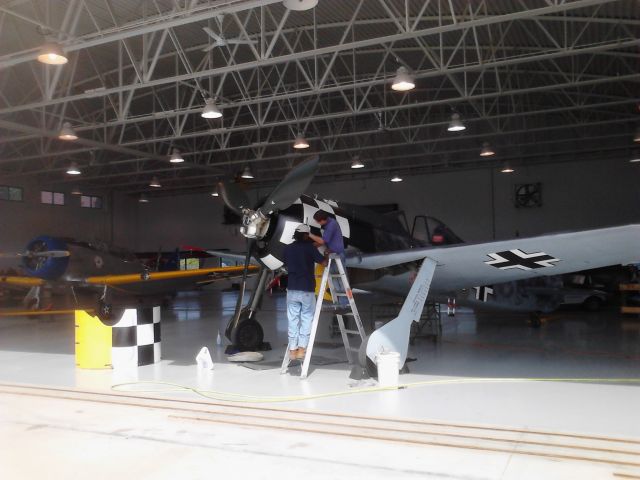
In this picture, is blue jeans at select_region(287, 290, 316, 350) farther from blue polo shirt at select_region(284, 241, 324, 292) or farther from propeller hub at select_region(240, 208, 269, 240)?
propeller hub at select_region(240, 208, 269, 240)

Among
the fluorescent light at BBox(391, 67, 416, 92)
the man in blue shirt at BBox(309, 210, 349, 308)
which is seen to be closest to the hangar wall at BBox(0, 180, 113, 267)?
the fluorescent light at BBox(391, 67, 416, 92)

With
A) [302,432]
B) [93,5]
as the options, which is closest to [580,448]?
[302,432]

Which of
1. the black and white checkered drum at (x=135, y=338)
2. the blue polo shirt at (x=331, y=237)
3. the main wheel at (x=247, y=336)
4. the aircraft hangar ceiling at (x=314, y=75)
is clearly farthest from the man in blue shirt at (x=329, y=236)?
the aircraft hangar ceiling at (x=314, y=75)

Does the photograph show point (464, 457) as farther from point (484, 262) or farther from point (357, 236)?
point (357, 236)

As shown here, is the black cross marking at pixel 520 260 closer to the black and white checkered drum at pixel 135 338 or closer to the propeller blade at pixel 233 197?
the propeller blade at pixel 233 197

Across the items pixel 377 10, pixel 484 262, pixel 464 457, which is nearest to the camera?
pixel 464 457

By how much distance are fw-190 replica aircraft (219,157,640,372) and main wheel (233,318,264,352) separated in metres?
0.01

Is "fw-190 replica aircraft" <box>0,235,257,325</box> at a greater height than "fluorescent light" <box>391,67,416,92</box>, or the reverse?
"fluorescent light" <box>391,67,416,92</box>

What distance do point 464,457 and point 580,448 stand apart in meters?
0.73

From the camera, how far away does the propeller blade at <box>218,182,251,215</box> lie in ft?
20.3

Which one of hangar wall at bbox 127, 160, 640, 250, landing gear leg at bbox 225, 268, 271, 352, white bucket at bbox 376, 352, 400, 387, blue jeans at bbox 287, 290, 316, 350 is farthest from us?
hangar wall at bbox 127, 160, 640, 250

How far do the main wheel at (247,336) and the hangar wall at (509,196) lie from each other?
17.5m

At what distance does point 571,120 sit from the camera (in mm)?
19047

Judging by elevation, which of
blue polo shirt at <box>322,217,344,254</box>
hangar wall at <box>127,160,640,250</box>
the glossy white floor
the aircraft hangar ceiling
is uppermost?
the aircraft hangar ceiling
